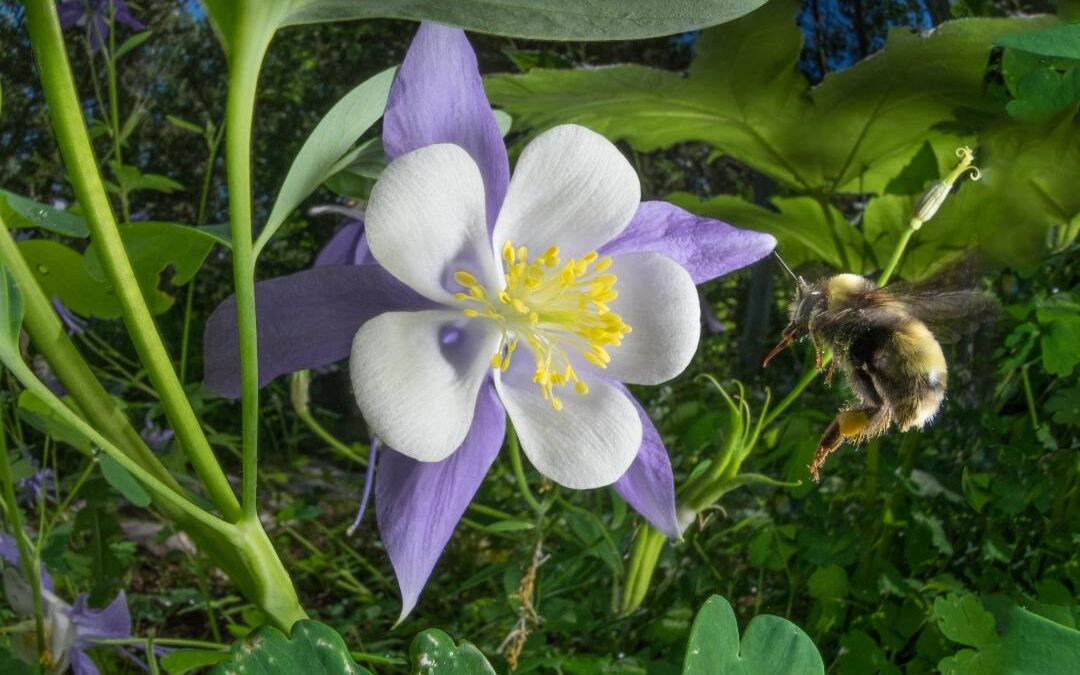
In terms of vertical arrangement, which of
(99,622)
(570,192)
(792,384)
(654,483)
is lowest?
(792,384)

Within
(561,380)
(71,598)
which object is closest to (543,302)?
(561,380)

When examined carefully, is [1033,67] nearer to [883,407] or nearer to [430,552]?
[883,407]

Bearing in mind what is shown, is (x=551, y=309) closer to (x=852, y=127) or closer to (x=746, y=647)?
(x=746, y=647)

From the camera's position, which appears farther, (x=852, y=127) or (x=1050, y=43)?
(x=852, y=127)

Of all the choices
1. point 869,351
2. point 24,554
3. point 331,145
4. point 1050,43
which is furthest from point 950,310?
point 24,554

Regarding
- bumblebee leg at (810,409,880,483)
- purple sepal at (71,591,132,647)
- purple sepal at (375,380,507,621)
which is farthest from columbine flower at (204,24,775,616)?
purple sepal at (71,591,132,647)

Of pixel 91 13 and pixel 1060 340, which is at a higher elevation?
pixel 91 13
